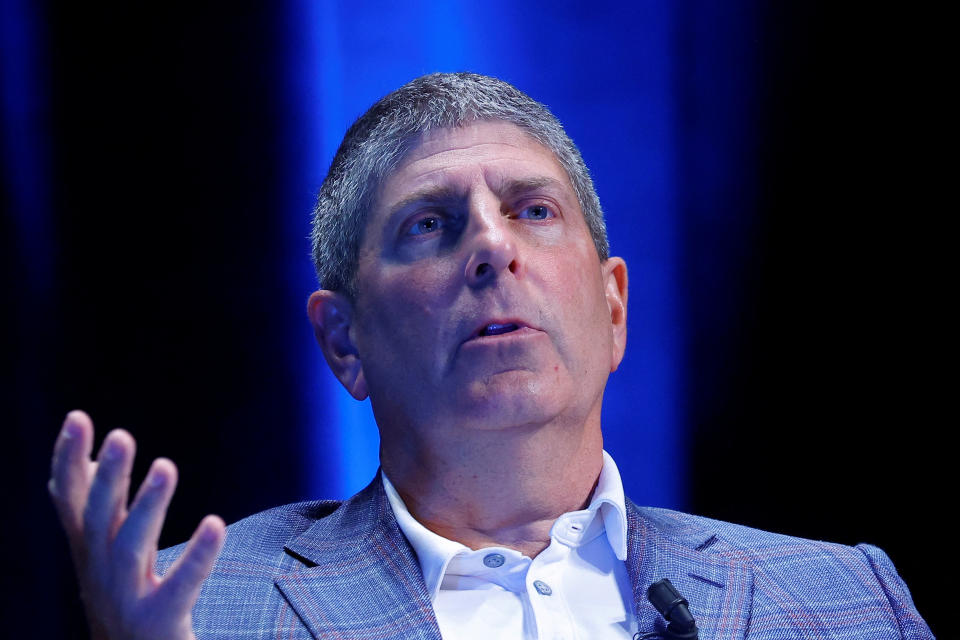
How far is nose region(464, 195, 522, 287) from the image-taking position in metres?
1.89

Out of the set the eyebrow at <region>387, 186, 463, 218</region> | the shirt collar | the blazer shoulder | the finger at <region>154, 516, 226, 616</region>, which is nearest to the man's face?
the eyebrow at <region>387, 186, 463, 218</region>

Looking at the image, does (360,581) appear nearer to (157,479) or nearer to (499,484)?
(499,484)

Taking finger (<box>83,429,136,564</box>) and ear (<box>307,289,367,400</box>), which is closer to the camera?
finger (<box>83,429,136,564</box>)

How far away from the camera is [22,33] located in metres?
2.21

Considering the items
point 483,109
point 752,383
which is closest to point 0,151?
point 483,109

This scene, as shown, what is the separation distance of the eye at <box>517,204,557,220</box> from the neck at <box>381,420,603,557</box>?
47cm

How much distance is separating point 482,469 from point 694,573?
0.48m

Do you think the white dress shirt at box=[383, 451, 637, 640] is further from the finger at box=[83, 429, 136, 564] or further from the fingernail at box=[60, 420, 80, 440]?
the fingernail at box=[60, 420, 80, 440]

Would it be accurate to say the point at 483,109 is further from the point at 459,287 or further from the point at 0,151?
the point at 0,151

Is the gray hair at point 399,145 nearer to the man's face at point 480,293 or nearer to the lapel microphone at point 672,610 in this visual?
the man's face at point 480,293

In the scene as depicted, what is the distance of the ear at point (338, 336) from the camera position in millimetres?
2180

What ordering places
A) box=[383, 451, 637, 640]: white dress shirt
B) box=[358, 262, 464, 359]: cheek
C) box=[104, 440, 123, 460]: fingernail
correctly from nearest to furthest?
box=[104, 440, 123, 460]: fingernail → box=[383, 451, 637, 640]: white dress shirt → box=[358, 262, 464, 359]: cheek

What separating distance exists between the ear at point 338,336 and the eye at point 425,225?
0.24m

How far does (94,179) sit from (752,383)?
176 centimetres
